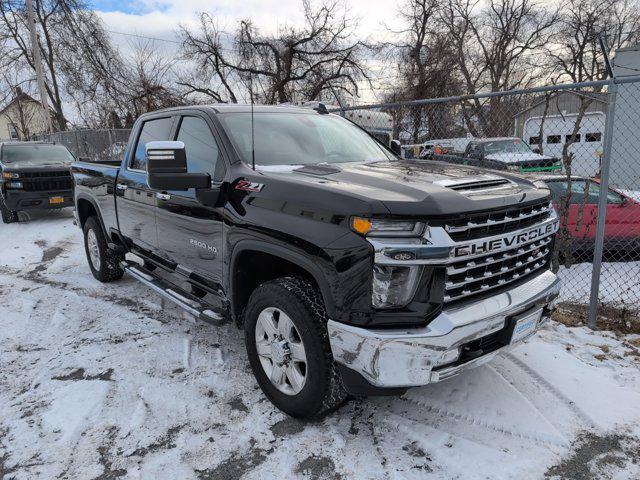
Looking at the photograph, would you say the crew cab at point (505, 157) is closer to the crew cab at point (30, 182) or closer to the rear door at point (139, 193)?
the rear door at point (139, 193)

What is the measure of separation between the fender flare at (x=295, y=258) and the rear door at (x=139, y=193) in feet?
4.64

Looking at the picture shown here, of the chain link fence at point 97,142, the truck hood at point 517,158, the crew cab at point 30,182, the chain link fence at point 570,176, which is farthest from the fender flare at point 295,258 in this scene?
the chain link fence at point 97,142

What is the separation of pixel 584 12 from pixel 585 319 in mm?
36017

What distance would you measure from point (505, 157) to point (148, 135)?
760cm

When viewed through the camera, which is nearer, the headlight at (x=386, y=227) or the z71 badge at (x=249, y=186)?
the headlight at (x=386, y=227)

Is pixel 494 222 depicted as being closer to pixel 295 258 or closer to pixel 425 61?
pixel 295 258

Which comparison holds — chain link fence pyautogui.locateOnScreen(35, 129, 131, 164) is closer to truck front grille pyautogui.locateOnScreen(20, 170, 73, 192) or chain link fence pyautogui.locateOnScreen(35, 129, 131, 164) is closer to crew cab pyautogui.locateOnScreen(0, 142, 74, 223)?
crew cab pyautogui.locateOnScreen(0, 142, 74, 223)

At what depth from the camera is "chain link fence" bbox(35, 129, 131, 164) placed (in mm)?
14477

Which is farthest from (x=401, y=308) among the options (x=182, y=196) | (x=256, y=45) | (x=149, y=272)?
(x=256, y=45)

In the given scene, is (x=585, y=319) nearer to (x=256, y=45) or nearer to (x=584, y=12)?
(x=256, y=45)

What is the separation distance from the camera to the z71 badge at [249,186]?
2852 millimetres

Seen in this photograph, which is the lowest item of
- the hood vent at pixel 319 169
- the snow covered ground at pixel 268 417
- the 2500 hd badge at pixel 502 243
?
the snow covered ground at pixel 268 417

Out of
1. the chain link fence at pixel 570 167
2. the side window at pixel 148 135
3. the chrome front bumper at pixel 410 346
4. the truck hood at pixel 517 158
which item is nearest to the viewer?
the chrome front bumper at pixel 410 346

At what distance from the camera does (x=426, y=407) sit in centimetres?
300
